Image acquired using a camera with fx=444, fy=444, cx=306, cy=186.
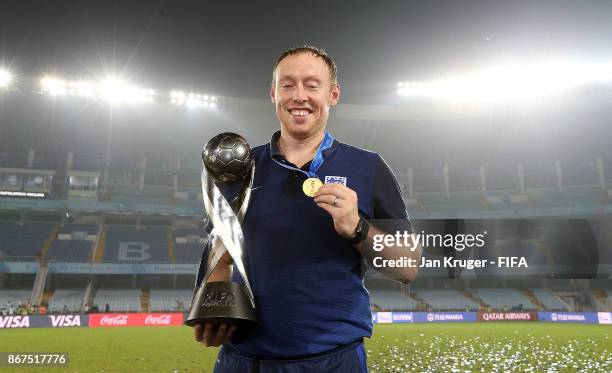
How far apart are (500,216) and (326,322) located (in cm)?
2759

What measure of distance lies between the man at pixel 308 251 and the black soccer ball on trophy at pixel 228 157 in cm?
10

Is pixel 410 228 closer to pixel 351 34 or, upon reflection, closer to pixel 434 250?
pixel 434 250

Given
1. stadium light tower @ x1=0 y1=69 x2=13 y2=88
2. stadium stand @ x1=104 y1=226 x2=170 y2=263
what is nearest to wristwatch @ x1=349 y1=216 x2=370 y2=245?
stadium stand @ x1=104 y1=226 x2=170 y2=263

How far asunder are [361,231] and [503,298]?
25470 millimetres

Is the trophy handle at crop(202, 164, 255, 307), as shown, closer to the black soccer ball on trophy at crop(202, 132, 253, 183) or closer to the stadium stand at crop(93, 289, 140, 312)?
the black soccer ball on trophy at crop(202, 132, 253, 183)

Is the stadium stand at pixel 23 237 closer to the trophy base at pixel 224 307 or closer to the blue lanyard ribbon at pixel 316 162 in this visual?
the trophy base at pixel 224 307

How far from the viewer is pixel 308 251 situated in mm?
1400

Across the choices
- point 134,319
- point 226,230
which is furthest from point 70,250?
point 226,230

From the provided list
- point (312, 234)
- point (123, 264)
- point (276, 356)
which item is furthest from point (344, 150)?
point (123, 264)

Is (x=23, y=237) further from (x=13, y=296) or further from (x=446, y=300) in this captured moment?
(x=446, y=300)

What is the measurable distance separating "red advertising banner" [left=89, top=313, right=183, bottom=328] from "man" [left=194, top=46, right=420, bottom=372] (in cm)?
1805

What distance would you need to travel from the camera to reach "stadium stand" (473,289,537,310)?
75.9 feet

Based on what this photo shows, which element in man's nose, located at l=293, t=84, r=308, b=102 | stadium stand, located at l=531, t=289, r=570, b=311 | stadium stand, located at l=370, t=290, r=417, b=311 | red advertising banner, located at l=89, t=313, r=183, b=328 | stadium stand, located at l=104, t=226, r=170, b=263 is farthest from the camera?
stadium stand, located at l=104, t=226, r=170, b=263

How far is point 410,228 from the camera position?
1.54 m
